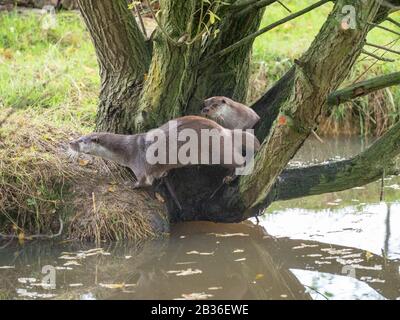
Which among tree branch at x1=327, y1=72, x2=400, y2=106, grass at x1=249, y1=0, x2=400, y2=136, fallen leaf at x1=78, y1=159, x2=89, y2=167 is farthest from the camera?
grass at x1=249, y1=0, x2=400, y2=136

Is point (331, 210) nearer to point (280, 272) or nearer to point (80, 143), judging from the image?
point (280, 272)

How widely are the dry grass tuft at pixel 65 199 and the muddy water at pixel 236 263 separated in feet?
0.44

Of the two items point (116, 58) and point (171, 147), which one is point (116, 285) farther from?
point (116, 58)

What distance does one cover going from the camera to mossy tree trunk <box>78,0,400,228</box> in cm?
526

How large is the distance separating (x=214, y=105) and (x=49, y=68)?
2960 mm

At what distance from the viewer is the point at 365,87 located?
16.7 ft

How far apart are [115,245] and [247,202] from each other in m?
0.99

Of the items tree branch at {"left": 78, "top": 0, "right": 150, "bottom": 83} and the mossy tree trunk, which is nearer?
the mossy tree trunk

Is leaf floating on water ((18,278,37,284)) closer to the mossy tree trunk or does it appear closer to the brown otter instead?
the brown otter

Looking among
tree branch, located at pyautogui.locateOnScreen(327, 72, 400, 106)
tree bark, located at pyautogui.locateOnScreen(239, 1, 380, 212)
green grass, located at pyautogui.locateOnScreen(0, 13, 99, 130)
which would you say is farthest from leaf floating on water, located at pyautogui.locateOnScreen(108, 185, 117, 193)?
tree branch, located at pyautogui.locateOnScreen(327, 72, 400, 106)

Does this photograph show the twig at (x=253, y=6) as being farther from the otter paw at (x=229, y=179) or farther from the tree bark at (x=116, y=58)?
the otter paw at (x=229, y=179)

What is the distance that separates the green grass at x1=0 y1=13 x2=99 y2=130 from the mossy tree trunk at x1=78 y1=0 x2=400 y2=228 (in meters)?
0.64

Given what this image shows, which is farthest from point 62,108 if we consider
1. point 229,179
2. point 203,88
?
point 229,179
